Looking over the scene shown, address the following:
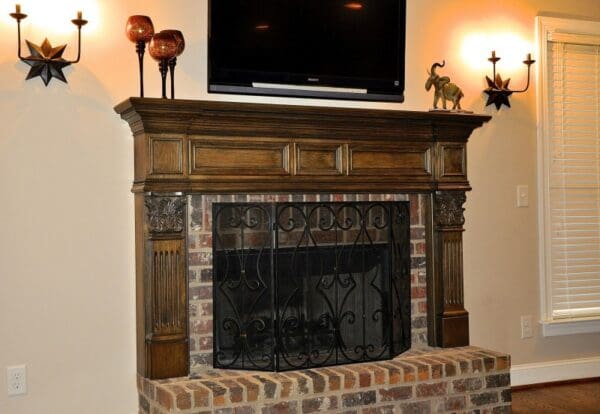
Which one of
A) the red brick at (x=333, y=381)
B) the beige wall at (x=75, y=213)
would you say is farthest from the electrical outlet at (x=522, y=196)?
the red brick at (x=333, y=381)

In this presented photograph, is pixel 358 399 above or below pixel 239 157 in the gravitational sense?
below

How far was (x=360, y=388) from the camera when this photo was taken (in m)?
3.29

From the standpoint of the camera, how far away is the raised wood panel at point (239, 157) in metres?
3.25

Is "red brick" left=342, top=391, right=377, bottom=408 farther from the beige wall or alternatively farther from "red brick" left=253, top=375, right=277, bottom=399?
the beige wall

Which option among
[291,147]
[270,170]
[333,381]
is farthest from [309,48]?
[333,381]

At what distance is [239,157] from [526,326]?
208 cm

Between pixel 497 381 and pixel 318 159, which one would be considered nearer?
pixel 318 159

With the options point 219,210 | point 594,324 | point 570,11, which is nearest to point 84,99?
point 219,210

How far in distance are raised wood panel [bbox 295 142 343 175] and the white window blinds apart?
1506 mm

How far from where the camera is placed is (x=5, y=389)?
3076 mm

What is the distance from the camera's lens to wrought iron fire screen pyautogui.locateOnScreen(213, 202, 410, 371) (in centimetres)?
337

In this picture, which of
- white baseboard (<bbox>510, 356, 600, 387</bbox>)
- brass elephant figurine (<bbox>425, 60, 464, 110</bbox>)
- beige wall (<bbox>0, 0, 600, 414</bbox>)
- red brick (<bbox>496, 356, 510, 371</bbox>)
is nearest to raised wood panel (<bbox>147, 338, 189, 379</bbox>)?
beige wall (<bbox>0, 0, 600, 414</bbox>)

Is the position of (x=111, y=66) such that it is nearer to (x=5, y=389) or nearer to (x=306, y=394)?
(x=5, y=389)

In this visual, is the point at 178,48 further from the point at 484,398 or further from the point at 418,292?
the point at 484,398
